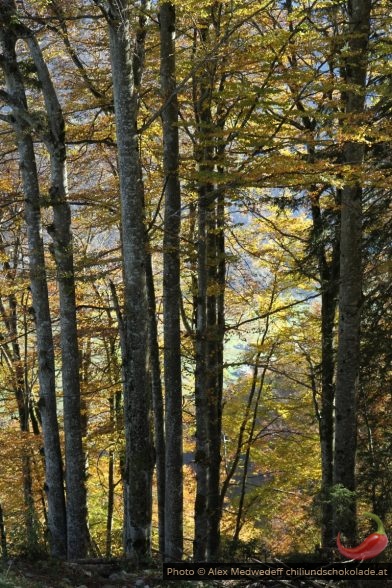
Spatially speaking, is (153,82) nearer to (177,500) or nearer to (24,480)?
(177,500)

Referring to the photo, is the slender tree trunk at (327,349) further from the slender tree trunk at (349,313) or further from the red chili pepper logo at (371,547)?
the red chili pepper logo at (371,547)

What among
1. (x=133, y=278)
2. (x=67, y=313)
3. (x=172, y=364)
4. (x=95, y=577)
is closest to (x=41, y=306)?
(x=67, y=313)

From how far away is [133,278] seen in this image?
6430 millimetres

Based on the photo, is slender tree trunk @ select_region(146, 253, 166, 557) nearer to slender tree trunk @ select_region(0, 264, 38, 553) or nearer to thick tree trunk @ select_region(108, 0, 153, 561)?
thick tree trunk @ select_region(108, 0, 153, 561)

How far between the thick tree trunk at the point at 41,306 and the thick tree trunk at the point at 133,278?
2.33 metres

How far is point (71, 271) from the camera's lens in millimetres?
7965

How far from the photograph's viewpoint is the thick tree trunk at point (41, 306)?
8.26 meters

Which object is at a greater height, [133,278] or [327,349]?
[133,278]

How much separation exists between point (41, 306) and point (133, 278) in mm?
2908

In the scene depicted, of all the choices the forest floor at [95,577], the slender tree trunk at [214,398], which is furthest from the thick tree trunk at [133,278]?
the slender tree trunk at [214,398]

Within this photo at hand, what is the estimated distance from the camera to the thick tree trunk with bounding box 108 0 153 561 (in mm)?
6281

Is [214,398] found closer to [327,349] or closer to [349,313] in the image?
[327,349]

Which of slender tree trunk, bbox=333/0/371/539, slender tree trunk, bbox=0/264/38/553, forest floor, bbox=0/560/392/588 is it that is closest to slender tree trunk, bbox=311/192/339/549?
slender tree trunk, bbox=333/0/371/539

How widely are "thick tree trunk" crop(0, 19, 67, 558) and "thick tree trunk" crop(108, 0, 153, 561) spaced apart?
2331mm
